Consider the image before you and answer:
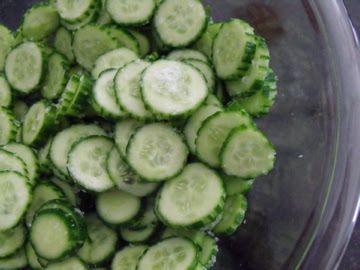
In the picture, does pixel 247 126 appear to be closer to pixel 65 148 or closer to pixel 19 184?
pixel 65 148

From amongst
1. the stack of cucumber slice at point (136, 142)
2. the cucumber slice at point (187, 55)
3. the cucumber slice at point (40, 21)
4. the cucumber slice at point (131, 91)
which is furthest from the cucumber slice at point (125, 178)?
the cucumber slice at point (40, 21)

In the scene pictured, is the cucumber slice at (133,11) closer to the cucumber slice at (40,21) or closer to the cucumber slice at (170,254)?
the cucumber slice at (40,21)

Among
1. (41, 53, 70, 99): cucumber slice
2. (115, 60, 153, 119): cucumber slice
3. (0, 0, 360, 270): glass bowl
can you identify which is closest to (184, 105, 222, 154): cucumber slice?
(115, 60, 153, 119): cucumber slice

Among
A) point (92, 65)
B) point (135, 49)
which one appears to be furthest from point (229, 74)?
point (92, 65)

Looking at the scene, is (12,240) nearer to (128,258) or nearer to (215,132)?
(128,258)

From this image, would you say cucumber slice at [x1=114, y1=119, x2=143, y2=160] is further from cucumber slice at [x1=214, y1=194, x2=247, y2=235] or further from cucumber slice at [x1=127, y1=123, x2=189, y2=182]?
cucumber slice at [x1=214, y1=194, x2=247, y2=235]
